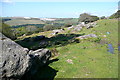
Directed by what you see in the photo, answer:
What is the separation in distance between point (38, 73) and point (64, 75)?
4719mm

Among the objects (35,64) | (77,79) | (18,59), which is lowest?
(77,79)

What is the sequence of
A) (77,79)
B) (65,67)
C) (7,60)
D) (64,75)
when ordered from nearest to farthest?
(7,60) → (77,79) → (64,75) → (65,67)

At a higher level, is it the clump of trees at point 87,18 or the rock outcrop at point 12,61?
the clump of trees at point 87,18

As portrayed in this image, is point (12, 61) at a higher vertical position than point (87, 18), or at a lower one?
lower

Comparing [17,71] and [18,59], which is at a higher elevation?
[18,59]

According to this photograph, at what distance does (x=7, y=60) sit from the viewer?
13133 mm

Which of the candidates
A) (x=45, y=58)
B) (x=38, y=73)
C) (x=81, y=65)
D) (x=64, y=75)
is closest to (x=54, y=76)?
(x=64, y=75)

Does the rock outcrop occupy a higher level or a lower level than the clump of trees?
lower

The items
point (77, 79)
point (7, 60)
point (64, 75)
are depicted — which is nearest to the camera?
point (7, 60)

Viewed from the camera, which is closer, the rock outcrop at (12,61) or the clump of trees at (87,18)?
the rock outcrop at (12,61)

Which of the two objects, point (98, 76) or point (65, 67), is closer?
point (98, 76)

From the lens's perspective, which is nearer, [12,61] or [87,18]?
[12,61]

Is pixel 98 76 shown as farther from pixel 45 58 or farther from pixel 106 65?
pixel 45 58

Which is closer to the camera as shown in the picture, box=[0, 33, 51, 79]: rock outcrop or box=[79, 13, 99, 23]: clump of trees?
box=[0, 33, 51, 79]: rock outcrop
